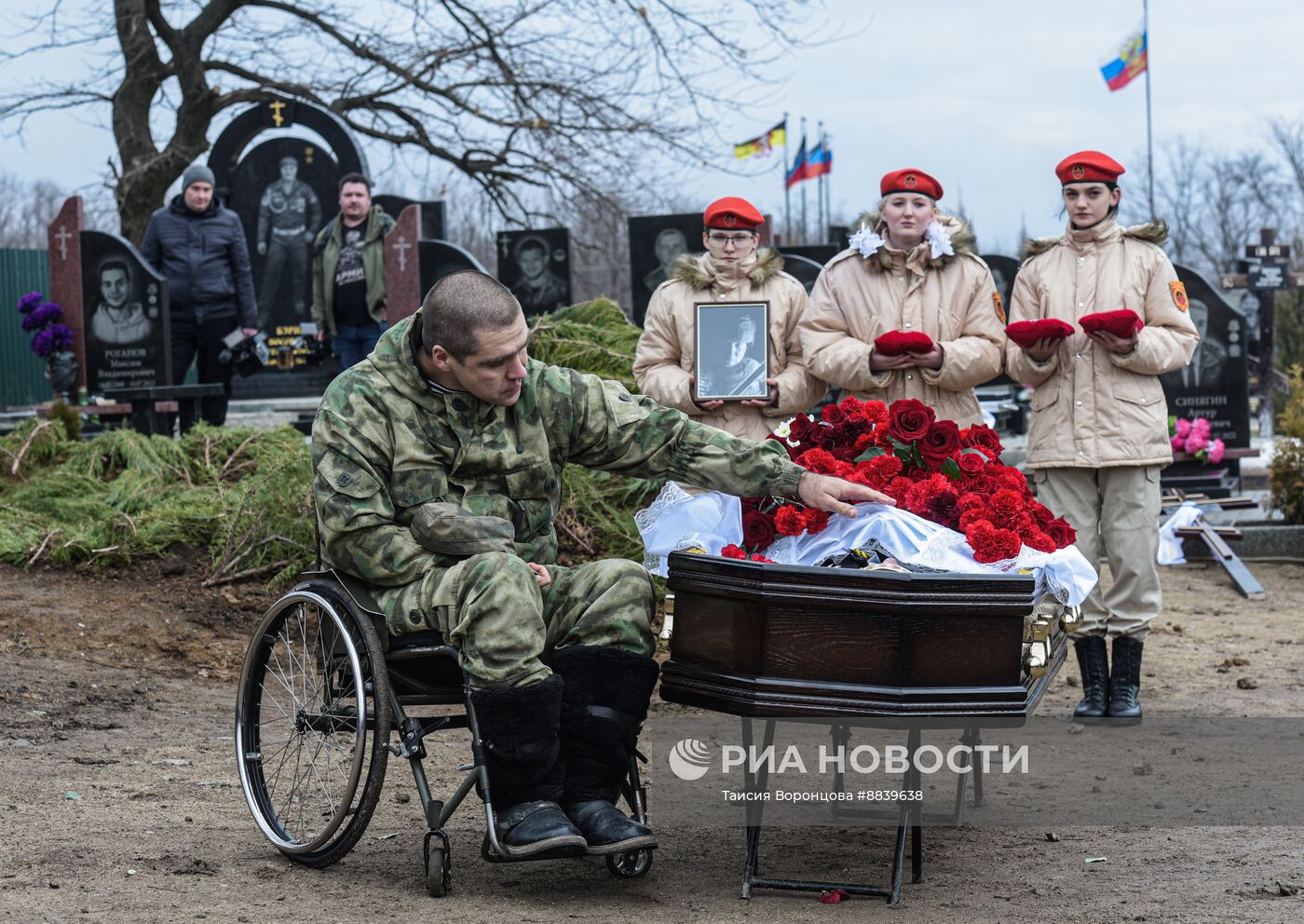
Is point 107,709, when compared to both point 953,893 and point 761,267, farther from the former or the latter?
point 953,893

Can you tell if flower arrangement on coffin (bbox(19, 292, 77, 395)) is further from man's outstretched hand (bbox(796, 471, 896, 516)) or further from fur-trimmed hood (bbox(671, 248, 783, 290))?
man's outstretched hand (bbox(796, 471, 896, 516))

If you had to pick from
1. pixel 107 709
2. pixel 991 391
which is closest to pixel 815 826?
pixel 107 709

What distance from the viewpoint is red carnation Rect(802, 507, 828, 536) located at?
377 centimetres

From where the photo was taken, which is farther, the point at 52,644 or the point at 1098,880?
the point at 52,644

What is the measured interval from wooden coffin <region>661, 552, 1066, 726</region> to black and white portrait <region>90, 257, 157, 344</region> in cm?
1070

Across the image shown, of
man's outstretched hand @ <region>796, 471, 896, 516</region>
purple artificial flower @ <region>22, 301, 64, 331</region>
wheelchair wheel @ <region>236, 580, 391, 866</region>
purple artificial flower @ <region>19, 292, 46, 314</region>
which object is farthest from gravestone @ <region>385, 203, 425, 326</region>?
man's outstretched hand @ <region>796, 471, 896, 516</region>

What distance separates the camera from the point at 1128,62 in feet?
92.8

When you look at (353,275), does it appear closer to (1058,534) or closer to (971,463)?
(971,463)

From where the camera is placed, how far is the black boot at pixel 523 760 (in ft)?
11.2

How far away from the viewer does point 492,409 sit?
12.6 feet

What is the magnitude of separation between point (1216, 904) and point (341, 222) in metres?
11.2

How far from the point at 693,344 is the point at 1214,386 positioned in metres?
7.03

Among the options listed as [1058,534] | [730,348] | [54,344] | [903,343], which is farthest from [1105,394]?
[54,344]

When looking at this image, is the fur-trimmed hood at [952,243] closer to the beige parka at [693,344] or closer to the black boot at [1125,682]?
the beige parka at [693,344]
